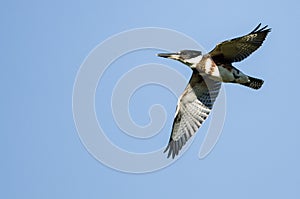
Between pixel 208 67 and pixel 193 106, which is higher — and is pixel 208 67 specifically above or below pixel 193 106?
above

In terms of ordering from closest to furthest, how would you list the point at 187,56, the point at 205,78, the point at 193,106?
the point at 187,56, the point at 205,78, the point at 193,106

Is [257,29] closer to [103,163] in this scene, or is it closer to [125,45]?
[125,45]

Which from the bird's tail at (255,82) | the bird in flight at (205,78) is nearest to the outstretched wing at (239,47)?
the bird in flight at (205,78)

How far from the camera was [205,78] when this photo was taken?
1434 centimetres

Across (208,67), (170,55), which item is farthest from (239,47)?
(170,55)

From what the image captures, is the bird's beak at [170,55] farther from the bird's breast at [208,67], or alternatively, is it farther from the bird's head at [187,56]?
the bird's breast at [208,67]

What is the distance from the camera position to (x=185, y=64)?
557 inches

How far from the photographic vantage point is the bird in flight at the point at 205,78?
13562mm

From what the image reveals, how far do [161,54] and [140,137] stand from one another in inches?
62.9

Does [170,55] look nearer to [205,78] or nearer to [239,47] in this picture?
[205,78]

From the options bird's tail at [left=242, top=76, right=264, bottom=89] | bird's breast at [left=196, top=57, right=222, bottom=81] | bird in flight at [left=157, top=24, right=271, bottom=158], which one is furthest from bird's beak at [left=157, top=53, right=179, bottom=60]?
bird's tail at [left=242, top=76, right=264, bottom=89]

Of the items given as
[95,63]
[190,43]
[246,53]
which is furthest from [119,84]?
[246,53]

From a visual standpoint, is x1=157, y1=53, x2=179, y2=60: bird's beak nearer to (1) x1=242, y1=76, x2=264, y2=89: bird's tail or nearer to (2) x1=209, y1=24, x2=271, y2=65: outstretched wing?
(2) x1=209, y1=24, x2=271, y2=65: outstretched wing

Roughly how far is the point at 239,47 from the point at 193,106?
1.60 meters
